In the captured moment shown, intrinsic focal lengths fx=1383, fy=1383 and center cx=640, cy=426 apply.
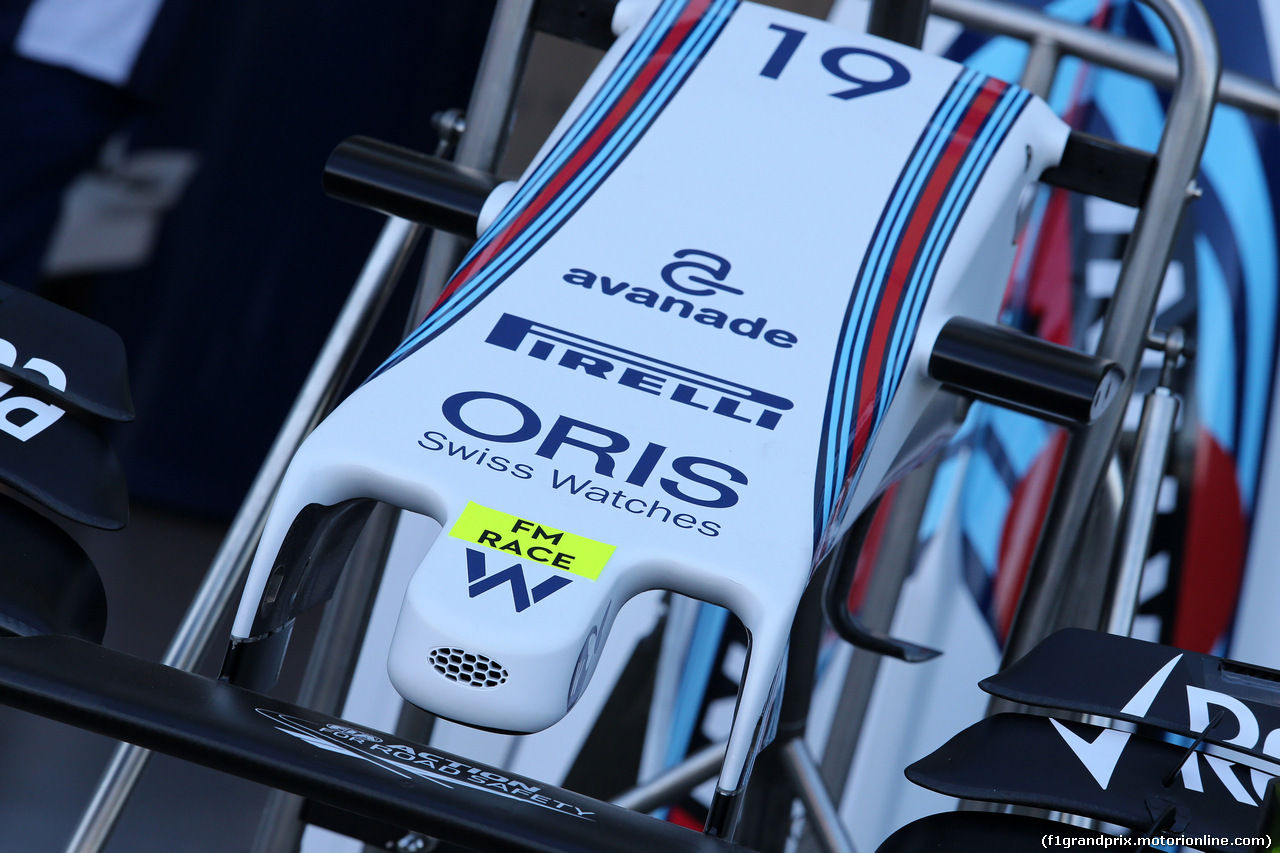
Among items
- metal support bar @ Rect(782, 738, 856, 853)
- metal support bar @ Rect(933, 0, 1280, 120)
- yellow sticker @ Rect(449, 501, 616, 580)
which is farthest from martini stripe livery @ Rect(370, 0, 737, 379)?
metal support bar @ Rect(782, 738, 856, 853)

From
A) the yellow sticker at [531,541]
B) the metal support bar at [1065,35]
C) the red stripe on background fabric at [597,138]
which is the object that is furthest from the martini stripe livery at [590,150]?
the metal support bar at [1065,35]

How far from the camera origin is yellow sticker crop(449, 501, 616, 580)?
1.82ft

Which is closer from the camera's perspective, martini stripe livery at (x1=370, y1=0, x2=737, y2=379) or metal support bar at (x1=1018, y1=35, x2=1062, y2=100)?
martini stripe livery at (x1=370, y1=0, x2=737, y2=379)

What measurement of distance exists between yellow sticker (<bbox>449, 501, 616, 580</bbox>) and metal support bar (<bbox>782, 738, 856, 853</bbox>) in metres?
0.50

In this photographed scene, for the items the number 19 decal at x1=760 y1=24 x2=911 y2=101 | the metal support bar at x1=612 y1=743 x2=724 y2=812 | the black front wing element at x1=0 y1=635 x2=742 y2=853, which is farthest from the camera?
the metal support bar at x1=612 y1=743 x2=724 y2=812

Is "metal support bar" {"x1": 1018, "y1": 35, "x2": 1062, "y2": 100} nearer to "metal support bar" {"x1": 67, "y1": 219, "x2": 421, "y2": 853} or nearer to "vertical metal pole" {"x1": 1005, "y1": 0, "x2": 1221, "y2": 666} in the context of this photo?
"vertical metal pole" {"x1": 1005, "y1": 0, "x2": 1221, "y2": 666}

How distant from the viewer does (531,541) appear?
0.56 meters

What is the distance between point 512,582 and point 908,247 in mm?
313

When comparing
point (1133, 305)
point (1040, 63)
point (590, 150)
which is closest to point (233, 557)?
point (590, 150)

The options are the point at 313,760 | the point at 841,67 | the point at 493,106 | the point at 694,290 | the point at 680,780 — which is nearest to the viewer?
the point at 313,760

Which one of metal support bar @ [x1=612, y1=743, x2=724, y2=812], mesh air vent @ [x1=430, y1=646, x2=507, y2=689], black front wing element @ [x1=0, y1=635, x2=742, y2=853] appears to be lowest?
black front wing element @ [x1=0, y1=635, x2=742, y2=853]

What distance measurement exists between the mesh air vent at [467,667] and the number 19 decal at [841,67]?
43cm

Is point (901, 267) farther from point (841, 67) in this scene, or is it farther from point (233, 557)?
point (233, 557)

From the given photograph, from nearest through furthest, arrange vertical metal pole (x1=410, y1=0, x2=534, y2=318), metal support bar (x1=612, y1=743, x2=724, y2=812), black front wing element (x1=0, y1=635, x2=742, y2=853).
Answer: black front wing element (x1=0, y1=635, x2=742, y2=853)
vertical metal pole (x1=410, y1=0, x2=534, y2=318)
metal support bar (x1=612, y1=743, x2=724, y2=812)
